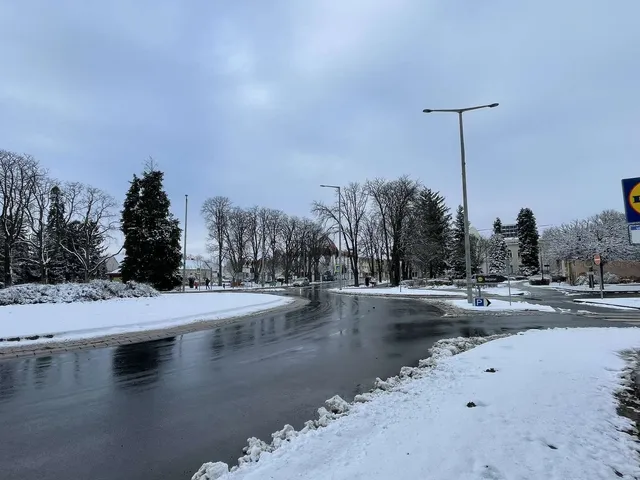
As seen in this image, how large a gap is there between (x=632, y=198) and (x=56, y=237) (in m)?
61.9

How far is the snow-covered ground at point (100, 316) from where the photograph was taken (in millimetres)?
13312

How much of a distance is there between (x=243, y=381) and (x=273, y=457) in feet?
11.6

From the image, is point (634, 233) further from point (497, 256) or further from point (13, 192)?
point (497, 256)

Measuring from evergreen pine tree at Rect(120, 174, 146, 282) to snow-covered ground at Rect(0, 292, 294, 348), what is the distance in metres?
19.1

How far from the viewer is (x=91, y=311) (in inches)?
647

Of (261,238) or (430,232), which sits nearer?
(430,232)

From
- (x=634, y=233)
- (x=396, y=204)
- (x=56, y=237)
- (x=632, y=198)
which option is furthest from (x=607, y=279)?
(x=56, y=237)

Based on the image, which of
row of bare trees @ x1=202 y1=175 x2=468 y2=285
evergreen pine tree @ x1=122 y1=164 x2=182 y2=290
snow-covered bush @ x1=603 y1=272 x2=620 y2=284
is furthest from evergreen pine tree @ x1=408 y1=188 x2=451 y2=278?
evergreen pine tree @ x1=122 y1=164 x2=182 y2=290

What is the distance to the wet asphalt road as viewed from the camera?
14.2ft

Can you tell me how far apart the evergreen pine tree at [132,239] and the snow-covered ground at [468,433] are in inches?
1436

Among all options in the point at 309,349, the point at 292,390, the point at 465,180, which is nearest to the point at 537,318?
the point at 465,180

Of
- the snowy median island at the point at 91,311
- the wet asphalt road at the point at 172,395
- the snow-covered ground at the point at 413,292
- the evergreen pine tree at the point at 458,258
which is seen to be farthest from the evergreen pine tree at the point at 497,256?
the wet asphalt road at the point at 172,395

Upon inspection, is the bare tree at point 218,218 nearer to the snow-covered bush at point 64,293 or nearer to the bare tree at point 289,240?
the bare tree at point 289,240

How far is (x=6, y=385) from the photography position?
291 inches
